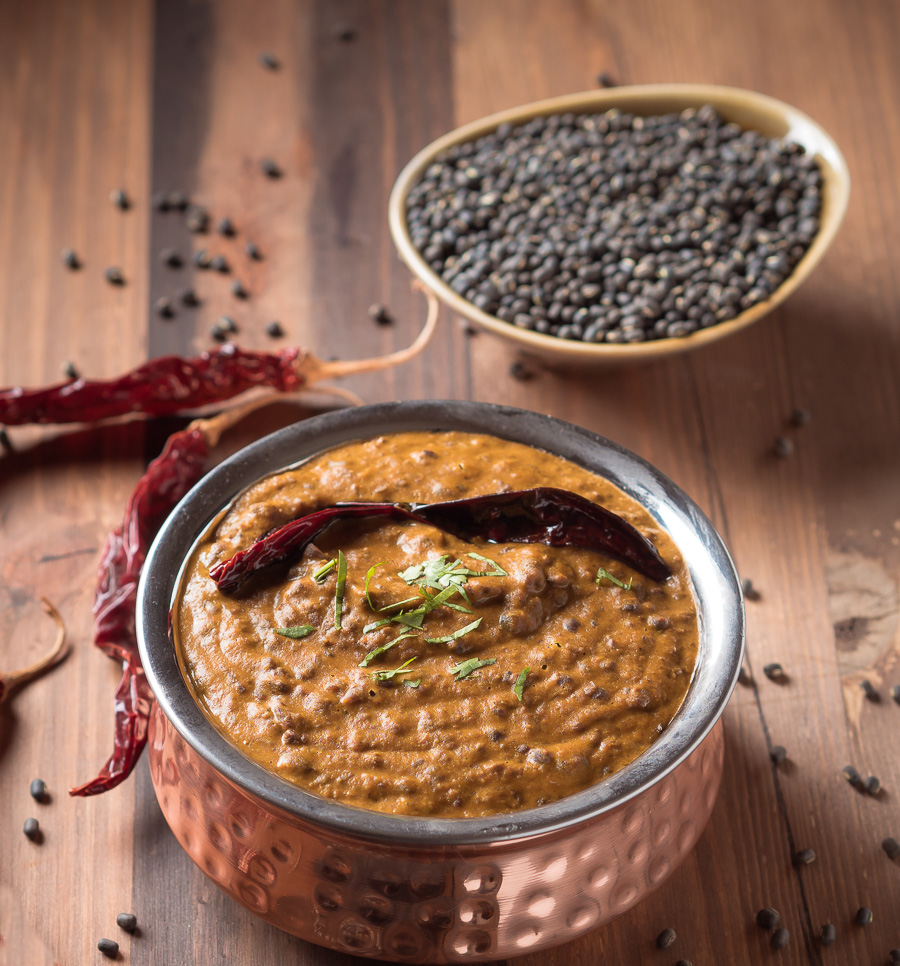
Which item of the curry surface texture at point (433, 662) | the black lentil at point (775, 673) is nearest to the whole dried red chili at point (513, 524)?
the curry surface texture at point (433, 662)

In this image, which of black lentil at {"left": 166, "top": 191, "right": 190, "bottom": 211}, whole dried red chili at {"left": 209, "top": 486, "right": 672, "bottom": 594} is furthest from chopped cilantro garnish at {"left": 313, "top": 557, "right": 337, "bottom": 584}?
black lentil at {"left": 166, "top": 191, "right": 190, "bottom": 211}

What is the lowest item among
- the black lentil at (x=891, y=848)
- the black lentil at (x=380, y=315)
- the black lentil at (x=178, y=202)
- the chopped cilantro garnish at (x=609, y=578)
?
the black lentil at (x=891, y=848)

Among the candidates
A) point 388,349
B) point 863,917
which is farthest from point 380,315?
point 863,917

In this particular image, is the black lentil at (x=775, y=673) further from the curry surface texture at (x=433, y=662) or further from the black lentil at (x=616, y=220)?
the black lentil at (x=616, y=220)

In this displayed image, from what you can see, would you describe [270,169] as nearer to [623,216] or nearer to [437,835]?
[623,216]

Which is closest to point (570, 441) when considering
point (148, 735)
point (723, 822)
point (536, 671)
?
point (536, 671)

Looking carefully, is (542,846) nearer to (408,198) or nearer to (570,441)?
(570,441)
